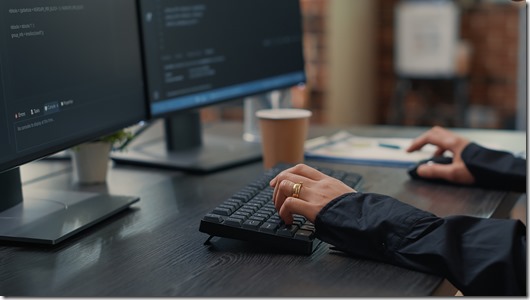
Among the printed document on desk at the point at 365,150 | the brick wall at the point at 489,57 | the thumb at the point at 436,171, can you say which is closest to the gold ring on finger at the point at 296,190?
the thumb at the point at 436,171

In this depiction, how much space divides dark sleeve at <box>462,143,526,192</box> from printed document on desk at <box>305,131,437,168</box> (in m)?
0.19

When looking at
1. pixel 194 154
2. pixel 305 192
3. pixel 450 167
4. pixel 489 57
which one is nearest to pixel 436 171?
pixel 450 167

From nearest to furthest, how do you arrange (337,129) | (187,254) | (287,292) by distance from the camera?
1. (287,292)
2. (187,254)
3. (337,129)

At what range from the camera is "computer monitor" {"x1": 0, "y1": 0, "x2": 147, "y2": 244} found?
1.07m

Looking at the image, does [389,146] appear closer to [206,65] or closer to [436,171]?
[436,171]

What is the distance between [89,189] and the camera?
1381 mm

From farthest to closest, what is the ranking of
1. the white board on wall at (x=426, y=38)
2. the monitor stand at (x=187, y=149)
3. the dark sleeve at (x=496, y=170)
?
1. the white board on wall at (x=426, y=38)
2. the monitor stand at (x=187, y=149)
3. the dark sleeve at (x=496, y=170)

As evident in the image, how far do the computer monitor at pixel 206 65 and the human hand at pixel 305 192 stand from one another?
0.45 metres

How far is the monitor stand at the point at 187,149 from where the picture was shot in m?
1.57

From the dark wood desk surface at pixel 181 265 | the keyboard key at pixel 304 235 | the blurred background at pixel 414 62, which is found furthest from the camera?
the blurred background at pixel 414 62

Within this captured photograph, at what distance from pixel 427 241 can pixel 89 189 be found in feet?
2.19

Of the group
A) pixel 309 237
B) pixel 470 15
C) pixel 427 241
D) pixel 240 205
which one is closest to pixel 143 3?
pixel 240 205

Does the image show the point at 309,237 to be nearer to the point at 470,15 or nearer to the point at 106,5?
the point at 106,5

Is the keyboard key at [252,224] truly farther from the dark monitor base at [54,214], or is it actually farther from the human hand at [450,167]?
the human hand at [450,167]
